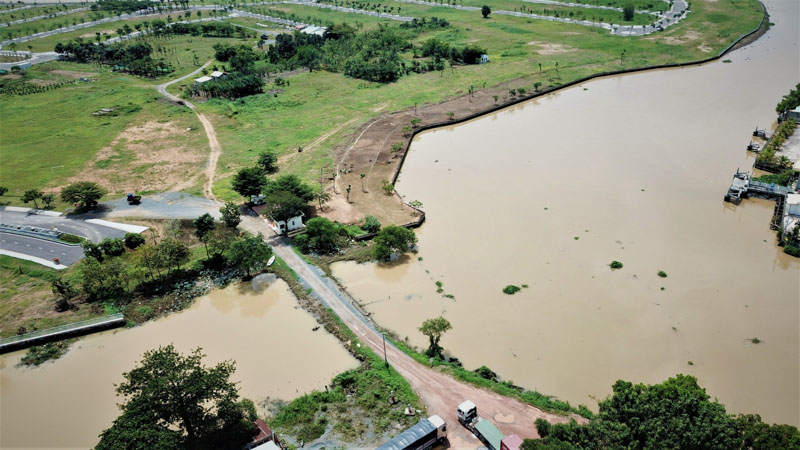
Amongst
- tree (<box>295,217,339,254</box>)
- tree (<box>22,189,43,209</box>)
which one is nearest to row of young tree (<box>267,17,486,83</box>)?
tree (<box>295,217,339,254</box>)

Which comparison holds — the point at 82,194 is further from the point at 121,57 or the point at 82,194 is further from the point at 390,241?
the point at 121,57

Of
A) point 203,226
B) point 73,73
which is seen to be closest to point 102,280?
point 203,226

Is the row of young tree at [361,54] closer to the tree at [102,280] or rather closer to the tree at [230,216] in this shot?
the tree at [230,216]

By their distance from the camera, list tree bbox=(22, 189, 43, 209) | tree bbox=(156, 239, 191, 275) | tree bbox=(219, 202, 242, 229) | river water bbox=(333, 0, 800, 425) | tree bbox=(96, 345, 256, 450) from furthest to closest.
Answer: tree bbox=(22, 189, 43, 209)
tree bbox=(219, 202, 242, 229)
tree bbox=(156, 239, 191, 275)
river water bbox=(333, 0, 800, 425)
tree bbox=(96, 345, 256, 450)

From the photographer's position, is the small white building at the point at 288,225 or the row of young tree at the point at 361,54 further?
the row of young tree at the point at 361,54

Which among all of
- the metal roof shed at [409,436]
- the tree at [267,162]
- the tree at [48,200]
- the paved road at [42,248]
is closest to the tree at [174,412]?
the metal roof shed at [409,436]

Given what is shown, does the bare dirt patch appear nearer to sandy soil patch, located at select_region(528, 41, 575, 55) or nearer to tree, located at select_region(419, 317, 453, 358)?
sandy soil patch, located at select_region(528, 41, 575, 55)
